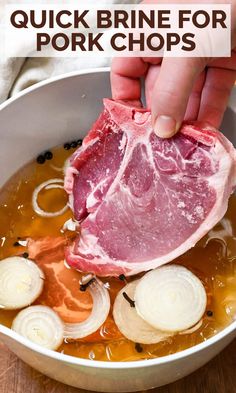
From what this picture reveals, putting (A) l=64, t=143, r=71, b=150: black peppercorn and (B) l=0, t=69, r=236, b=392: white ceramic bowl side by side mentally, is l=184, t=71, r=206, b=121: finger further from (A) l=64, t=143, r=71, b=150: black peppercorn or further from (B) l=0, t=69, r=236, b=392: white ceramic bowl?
(A) l=64, t=143, r=71, b=150: black peppercorn

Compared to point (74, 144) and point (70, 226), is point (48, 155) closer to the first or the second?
point (74, 144)

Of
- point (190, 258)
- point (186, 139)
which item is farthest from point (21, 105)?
point (190, 258)

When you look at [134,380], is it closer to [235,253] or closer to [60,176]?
[235,253]

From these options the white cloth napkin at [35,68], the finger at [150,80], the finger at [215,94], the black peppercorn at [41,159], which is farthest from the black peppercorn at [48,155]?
the finger at [215,94]

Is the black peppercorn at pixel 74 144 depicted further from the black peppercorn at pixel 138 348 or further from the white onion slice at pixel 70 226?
the black peppercorn at pixel 138 348

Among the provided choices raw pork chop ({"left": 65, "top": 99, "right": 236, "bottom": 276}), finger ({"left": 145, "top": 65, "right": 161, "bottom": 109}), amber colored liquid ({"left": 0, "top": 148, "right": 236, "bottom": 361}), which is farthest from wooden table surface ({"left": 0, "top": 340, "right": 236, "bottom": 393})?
finger ({"left": 145, "top": 65, "right": 161, "bottom": 109})
